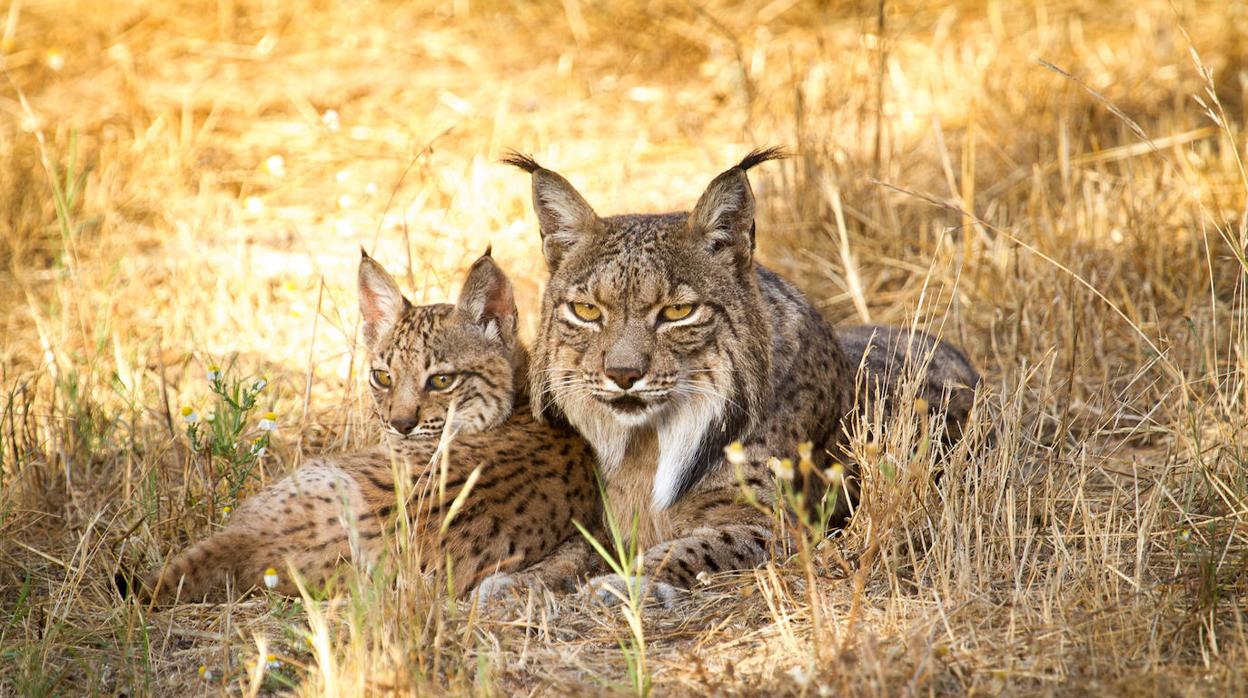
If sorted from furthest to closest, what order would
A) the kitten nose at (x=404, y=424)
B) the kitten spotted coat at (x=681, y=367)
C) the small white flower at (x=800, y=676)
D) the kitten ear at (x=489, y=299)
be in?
the kitten ear at (x=489, y=299)
the kitten nose at (x=404, y=424)
the kitten spotted coat at (x=681, y=367)
the small white flower at (x=800, y=676)

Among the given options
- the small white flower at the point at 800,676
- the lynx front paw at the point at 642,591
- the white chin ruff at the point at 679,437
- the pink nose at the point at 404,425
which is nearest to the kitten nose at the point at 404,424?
the pink nose at the point at 404,425

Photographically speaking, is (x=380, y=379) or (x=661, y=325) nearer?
(x=661, y=325)

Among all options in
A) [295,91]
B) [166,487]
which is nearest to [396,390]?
[166,487]

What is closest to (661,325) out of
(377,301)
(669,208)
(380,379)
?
(380,379)

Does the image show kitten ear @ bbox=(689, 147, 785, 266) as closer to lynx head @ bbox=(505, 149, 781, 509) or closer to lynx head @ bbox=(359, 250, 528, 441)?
lynx head @ bbox=(505, 149, 781, 509)

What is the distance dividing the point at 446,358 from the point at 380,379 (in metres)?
0.33

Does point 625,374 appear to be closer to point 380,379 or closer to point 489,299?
point 489,299

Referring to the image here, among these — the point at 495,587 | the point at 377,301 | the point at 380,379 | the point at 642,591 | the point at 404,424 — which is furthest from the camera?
the point at 377,301

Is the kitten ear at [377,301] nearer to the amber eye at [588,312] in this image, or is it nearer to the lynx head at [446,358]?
the lynx head at [446,358]

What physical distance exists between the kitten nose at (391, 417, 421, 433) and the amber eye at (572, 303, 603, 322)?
2.78 feet

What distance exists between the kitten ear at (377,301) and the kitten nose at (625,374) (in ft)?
4.24

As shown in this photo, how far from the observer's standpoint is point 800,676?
333 cm

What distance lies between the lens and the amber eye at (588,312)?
473 centimetres

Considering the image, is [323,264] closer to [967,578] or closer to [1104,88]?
[967,578]
